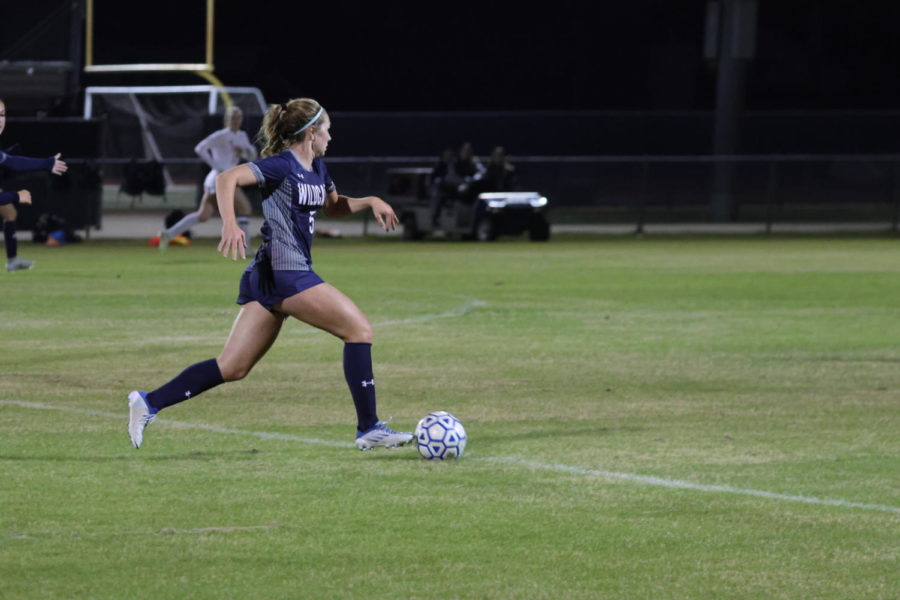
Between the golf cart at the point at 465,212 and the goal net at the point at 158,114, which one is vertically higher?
the goal net at the point at 158,114

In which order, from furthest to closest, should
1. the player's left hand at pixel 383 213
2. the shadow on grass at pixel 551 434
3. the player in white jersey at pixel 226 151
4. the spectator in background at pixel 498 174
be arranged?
the spectator in background at pixel 498 174
the player in white jersey at pixel 226 151
the shadow on grass at pixel 551 434
the player's left hand at pixel 383 213

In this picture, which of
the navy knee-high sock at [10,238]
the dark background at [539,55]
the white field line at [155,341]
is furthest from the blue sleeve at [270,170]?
the dark background at [539,55]

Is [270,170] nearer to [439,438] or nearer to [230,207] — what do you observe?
[230,207]

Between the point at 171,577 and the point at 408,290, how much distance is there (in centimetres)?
1461

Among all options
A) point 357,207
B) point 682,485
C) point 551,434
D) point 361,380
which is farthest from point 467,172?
point 682,485

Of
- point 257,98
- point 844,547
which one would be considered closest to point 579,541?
point 844,547

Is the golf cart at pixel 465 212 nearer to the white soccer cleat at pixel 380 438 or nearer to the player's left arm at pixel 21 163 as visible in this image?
the player's left arm at pixel 21 163

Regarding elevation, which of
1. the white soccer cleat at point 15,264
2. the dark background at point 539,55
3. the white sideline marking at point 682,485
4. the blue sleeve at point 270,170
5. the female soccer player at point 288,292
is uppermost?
the dark background at point 539,55

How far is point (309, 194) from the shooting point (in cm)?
888

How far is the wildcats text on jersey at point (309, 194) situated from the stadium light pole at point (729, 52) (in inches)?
1222

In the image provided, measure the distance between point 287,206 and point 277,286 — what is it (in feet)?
1.40

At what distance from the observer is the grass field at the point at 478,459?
6363 millimetres

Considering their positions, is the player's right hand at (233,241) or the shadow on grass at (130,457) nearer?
the player's right hand at (233,241)

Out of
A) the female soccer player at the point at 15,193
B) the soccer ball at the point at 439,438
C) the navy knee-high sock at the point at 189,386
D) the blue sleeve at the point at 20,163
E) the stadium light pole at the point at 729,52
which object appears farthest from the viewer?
the stadium light pole at the point at 729,52
